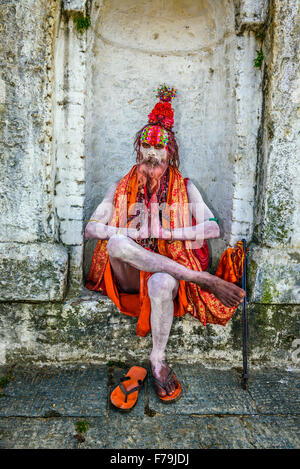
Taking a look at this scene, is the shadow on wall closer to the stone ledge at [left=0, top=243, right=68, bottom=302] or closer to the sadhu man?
the sadhu man

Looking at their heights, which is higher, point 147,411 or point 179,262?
point 179,262

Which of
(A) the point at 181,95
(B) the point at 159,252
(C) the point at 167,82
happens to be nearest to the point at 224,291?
(B) the point at 159,252

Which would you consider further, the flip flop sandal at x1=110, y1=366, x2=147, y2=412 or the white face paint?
the white face paint

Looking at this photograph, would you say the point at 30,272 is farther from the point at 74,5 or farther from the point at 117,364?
the point at 74,5

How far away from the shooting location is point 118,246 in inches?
100

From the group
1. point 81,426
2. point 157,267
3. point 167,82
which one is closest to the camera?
point 81,426

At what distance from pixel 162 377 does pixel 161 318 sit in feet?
1.28

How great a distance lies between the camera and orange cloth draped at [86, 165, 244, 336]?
2.73 meters

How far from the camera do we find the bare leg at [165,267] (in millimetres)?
2561

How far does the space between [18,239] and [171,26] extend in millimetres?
2380

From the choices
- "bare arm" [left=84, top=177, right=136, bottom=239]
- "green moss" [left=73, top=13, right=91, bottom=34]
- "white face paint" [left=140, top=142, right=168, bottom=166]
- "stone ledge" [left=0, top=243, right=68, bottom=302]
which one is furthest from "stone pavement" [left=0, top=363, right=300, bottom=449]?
"green moss" [left=73, top=13, right=91, bottom=34]

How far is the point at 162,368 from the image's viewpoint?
2.56 m

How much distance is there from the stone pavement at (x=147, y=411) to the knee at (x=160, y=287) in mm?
641
